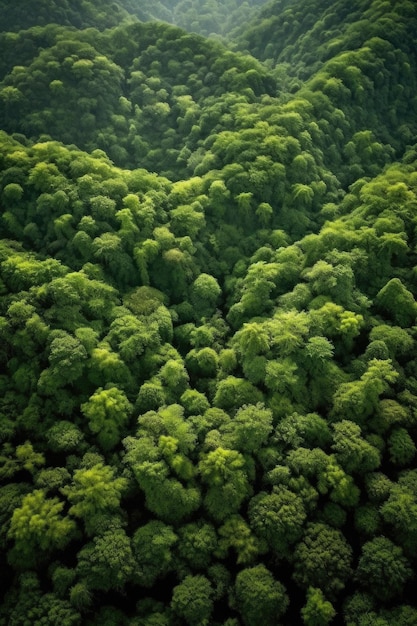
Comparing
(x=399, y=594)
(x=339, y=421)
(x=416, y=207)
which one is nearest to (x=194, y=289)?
(x=339, y=421)

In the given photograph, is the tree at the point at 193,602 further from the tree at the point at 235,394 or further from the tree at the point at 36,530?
the tree at the point at 235,394

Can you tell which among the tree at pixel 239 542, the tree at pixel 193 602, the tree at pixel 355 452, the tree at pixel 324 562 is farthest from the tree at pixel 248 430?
the tree at pixel 193 602

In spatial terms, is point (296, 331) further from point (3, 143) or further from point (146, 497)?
point (3, 143)

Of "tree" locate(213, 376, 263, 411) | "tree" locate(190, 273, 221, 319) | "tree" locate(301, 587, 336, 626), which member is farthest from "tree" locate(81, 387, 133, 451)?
"tree" locate(301, 587, 336, 626)

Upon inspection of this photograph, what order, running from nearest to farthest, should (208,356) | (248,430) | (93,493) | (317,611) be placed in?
(317,611) < (93,493) < (248,430) < (208,356)

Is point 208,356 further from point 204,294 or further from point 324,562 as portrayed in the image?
point 324,562

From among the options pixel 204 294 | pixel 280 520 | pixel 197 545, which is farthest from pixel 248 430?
pixel 204 294
